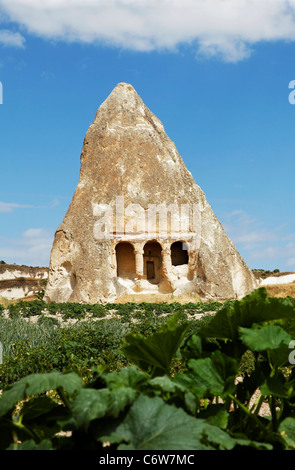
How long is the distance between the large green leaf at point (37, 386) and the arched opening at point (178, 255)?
868 inches

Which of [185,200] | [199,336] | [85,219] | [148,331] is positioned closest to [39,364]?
[148,331]

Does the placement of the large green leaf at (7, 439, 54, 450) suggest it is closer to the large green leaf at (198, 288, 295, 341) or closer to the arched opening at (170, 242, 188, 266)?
the large green leaf at (198, 288, 295, 341)

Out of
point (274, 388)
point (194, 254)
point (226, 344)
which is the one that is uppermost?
point (194, 254)

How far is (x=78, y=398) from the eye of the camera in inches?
59.7

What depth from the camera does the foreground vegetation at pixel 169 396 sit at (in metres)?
1.50

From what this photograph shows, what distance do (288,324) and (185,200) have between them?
68.3ft

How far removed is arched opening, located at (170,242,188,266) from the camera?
23.7 meters

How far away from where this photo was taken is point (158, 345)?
1.94 m

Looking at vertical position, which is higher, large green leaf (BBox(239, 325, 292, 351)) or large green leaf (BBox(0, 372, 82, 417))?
large green leaf (BBox(239, 325, 292, 351))

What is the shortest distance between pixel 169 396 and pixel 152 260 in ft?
71.6

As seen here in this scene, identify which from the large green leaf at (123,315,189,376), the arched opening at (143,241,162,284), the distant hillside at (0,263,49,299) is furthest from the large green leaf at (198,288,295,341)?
the distant hillside at (0,263,49,299)

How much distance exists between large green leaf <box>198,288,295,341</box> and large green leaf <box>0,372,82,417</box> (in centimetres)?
64
